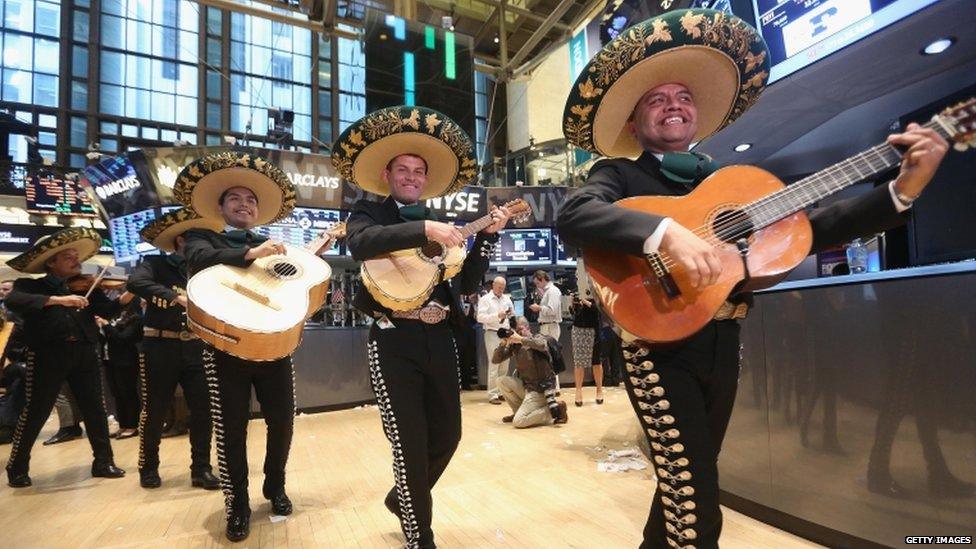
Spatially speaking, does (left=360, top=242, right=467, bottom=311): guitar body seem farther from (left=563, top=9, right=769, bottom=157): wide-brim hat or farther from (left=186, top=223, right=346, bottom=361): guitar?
(left=563, top=9, right=769, bottom=157): wide-brim hat

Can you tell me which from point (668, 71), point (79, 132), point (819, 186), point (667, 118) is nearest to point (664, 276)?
point (819, 186)

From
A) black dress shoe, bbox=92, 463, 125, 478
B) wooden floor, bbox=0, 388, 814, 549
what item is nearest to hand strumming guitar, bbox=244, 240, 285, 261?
wooden floor, bbox=0, 388, 814, 549

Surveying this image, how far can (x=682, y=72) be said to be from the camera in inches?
64.4

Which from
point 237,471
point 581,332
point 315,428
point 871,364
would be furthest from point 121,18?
point 871,364

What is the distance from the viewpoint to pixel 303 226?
28.4 ft

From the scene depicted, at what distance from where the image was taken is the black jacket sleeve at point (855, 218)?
1.35 meters

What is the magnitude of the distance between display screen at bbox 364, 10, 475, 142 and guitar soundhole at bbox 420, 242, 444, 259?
813cm

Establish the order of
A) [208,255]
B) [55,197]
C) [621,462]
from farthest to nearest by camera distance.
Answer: [55,197] → [621,462] → [208,255]

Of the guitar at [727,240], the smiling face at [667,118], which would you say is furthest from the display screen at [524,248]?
the guitar at [727,240]

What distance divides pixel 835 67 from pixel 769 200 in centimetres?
275

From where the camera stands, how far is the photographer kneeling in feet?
19.2

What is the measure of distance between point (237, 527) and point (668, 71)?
310 centimetres

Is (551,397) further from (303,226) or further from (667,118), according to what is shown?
(303,226)

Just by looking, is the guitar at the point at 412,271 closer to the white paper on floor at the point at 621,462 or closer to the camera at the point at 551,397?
the white paper on floor at the point at 621,462
